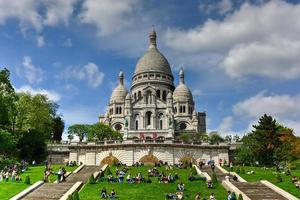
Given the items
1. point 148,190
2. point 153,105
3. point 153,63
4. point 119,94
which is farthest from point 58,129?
point 148,190

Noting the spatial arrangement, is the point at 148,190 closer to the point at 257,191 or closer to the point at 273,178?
the point at 257,191

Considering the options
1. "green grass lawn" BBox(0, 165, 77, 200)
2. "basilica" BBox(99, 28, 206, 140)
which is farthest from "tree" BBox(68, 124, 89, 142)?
"green grass lawn" BBox(0, 165, 77, 200)

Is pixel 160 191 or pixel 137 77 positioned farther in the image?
pixel 137 77

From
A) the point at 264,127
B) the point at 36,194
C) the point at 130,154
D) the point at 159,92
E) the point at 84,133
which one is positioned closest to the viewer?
the point at 36,194

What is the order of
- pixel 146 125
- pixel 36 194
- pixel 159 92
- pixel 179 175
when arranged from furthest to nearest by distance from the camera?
pixel 159 92
pixel 146 125
pixel 179 175
pixel 36 194

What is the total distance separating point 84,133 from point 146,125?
19.7 m

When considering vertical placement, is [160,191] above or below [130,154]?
below

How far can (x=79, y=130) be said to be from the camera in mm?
98625

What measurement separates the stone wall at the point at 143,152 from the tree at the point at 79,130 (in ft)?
93.4

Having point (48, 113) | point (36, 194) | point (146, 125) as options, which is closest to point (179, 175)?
point (36, 194)

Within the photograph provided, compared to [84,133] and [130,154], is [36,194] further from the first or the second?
[84,133]

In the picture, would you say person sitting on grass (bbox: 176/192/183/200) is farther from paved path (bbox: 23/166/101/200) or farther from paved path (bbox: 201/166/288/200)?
paved path (bbox: 23/166/101/200)

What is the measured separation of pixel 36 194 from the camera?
35875mm

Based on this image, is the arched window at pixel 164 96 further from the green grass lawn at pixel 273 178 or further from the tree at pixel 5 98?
the green grass lawn at pixel 273 178
